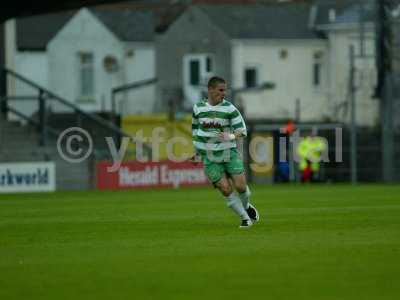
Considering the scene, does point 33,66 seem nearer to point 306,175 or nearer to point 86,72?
point 86,72

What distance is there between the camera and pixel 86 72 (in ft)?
237

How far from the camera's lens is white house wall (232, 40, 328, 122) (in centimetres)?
6612

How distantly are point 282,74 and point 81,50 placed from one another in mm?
10754

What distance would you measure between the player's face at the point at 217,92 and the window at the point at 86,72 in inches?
2073

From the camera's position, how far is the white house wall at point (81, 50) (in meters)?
71.3

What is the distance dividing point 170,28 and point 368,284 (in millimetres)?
58279

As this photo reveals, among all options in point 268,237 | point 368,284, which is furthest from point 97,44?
point 368,284

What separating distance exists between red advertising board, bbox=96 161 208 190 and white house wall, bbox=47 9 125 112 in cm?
3087

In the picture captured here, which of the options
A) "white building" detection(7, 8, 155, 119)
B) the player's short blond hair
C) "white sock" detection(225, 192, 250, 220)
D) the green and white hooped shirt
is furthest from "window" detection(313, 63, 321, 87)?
the player's short blond hair

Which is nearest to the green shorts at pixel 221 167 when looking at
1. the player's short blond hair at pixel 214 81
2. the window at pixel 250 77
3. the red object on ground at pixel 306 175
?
the player's short blond hair at pixel 214 81

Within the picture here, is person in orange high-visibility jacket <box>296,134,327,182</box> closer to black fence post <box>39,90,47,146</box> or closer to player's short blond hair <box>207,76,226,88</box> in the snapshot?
black fence post <box>39,90,47,146</box>

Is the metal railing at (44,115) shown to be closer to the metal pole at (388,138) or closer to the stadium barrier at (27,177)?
the stadium barrier at (27,177)

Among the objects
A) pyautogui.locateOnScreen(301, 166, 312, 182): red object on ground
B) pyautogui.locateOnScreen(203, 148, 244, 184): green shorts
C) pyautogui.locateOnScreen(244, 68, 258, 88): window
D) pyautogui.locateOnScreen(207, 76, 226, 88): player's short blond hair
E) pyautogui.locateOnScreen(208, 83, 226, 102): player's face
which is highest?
pyautogui.locateOnScreen(244, 68, 258, 88): window

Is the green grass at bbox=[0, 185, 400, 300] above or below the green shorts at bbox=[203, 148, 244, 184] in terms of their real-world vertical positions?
below
